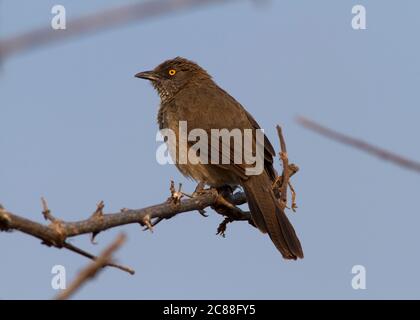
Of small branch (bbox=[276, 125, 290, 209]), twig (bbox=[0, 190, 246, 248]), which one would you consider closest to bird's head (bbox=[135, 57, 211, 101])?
small branch (bbox=[276, 125, 290, 209])

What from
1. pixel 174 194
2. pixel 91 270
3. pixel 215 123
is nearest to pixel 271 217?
pixel 215 123

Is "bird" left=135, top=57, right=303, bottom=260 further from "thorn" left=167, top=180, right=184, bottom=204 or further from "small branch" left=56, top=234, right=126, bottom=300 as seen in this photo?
"small branch" left=56, top=234, right=126, bottom=300

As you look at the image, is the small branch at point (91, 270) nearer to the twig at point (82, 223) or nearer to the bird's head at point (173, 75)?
the twig at point (82, 223)

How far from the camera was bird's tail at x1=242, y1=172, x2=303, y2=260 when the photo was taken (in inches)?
221

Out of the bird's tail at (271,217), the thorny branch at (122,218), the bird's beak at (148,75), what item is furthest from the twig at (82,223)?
the bird's beak at (148,75)

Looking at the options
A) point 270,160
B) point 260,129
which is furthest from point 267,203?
point 260,129

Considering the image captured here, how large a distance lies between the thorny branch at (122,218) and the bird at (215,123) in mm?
190

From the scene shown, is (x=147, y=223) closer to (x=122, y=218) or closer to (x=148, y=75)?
(x=122, y=218)

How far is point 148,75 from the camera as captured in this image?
8336 mm

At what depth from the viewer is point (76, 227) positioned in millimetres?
2664

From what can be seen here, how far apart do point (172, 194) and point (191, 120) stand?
2.75 metres

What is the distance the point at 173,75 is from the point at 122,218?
5333 millimetres

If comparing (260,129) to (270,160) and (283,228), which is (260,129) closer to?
(270,160)

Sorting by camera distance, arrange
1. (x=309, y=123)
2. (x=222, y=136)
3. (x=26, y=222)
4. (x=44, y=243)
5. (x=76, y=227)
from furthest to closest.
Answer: (x=222, y=136) → (x=76, y=227) → (x=44, y=243) → (x=26, y=222) → (x=309, y=123)
